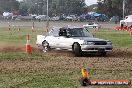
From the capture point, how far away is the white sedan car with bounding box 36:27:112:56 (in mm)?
18016

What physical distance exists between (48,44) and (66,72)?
7.45 m

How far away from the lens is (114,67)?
1386 cm

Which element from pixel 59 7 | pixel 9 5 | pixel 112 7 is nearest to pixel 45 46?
pixel 112 7

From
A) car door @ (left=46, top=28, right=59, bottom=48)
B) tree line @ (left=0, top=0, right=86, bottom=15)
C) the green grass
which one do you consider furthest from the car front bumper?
tree line @ (left=0, top=0, right=86, bottom=15)

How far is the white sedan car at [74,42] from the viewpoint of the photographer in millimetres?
18016

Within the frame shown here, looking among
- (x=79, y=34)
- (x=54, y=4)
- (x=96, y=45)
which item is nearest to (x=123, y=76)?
(x=96, y=45)

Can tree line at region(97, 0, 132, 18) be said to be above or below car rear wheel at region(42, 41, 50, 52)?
above

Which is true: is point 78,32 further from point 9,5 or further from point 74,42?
point 9,5

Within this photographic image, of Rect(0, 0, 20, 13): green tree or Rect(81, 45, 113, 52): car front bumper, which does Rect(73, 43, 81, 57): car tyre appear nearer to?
Rect(81, 45, 113, 52): car front bumper

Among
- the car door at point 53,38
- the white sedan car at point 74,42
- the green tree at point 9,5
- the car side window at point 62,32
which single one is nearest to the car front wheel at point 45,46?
the white sedan car at point 74,42

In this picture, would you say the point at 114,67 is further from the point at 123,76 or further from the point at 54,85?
the point at 54,85

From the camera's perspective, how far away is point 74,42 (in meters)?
18.5

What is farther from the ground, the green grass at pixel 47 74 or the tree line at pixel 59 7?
the tree line at pixel 59 7

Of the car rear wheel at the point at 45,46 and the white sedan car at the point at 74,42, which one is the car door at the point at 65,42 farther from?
the car rear wheel at the point at 45,46
